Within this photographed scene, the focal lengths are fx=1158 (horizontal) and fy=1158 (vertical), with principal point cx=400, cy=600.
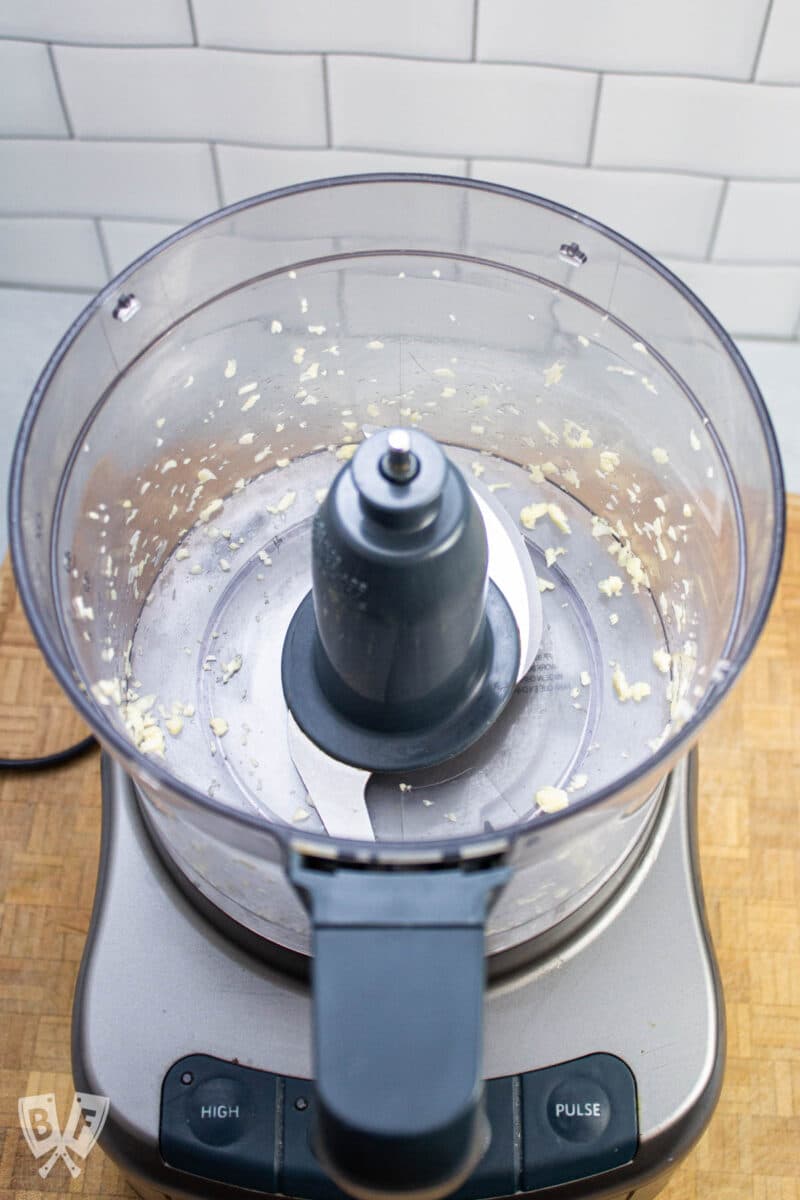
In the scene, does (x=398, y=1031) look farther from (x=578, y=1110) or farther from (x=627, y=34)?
(x=627, y=34)

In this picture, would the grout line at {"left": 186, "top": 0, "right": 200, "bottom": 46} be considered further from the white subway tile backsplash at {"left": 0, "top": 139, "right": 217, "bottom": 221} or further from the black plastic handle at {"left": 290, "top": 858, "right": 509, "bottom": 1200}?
the black plastic handle at {"left": 290, "top": 858, "right": 509, "bottom": 1200}

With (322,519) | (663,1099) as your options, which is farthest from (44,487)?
(663,1099)

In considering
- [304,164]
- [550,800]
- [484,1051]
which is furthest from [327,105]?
[484,1051]

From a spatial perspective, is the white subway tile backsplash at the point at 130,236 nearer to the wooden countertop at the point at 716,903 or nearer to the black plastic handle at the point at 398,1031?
the wooden countertop at the point at 716,903

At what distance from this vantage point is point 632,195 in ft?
2.80

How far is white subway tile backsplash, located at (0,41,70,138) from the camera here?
792mm

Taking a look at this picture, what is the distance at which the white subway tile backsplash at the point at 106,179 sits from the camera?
0.86 metres

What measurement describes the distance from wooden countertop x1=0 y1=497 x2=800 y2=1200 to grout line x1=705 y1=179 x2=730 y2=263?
0.28 meters

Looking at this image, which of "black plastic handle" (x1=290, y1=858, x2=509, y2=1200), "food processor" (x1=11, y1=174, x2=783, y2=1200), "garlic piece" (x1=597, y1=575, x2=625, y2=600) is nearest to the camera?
"black plastic handle" (x1=290, y1=858, x2=509, y2=1200)

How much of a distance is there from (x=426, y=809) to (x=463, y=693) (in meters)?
0.07

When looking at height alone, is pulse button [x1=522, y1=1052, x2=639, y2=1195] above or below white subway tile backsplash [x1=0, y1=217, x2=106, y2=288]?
below

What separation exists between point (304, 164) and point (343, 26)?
0.38ft

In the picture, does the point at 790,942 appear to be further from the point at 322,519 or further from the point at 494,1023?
the point at 322,519

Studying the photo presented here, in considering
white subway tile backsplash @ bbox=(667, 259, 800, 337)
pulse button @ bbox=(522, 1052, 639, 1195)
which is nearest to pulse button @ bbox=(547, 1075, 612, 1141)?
pulse button @ bbox=(522, 1052, 639, 1195)
